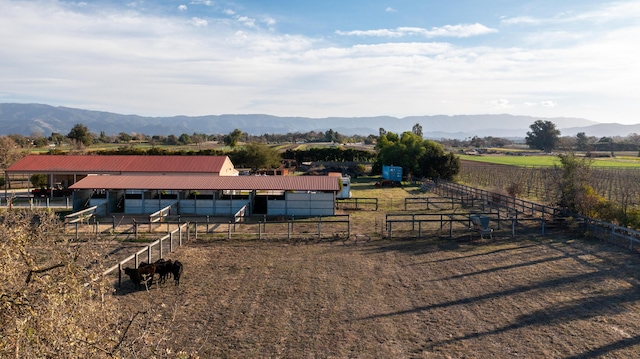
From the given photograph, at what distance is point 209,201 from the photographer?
1132 inches

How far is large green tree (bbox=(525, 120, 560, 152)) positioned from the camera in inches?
5236

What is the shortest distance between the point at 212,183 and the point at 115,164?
1385 cm

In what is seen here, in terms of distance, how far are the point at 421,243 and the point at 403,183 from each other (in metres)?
31.2

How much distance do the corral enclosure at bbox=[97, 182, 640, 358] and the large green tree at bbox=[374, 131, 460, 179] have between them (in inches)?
1162

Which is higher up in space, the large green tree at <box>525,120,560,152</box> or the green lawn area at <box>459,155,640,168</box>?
the large green tree at <box>525,120,560,152</box>

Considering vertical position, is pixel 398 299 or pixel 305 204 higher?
pixel 305 204

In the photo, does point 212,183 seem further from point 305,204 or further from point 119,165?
point 119,165

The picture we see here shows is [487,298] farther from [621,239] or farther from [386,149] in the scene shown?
[386,149]

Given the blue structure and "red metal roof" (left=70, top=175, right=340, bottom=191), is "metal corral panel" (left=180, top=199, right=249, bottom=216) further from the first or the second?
the blue structure

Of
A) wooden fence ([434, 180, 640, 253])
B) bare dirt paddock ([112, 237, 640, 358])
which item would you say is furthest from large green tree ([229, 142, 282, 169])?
bare dirt paddock ([112, 237, 640, 358])

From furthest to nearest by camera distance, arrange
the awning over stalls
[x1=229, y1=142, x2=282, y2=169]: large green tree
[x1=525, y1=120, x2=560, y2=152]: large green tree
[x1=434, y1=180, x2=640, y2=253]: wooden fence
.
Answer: [x1=525, y1=120, x2=560, y2=152]: large green tree
[x1=229, y1=142, x2=282, y2=169]: large green tree
the awning over stalls
[x1=434, y1=180, x2=640, y2=253]: wooden fence

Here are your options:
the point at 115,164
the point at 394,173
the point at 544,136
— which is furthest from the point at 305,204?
the point at 544,136

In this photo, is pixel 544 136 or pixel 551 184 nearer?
pixel 551 184

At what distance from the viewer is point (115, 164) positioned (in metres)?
38.2
